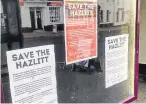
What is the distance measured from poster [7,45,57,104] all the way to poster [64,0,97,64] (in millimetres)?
271

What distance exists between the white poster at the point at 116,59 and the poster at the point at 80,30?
0.31 meters

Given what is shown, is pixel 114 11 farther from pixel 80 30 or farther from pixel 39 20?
pixel 39 20

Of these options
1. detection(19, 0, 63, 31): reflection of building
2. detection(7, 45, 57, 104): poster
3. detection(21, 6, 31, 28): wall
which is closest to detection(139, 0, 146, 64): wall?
detection(19, 0, 63, 31): reflection of building

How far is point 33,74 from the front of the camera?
2693 mm

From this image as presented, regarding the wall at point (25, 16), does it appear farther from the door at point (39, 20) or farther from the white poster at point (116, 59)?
the white poster at point (116, 59)

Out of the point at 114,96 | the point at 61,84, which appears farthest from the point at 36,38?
the point at 114,96

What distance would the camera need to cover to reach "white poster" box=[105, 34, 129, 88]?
3611 millimetres

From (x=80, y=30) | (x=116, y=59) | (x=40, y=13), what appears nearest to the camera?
(x=40, y=13)

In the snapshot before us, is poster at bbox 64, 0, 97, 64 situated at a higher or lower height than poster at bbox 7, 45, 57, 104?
higher

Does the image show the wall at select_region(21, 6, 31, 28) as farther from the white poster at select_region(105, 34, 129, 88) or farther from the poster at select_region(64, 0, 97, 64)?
the white poster at select_region(105, 34, 129, 88)

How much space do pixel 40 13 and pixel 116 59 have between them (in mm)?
1368

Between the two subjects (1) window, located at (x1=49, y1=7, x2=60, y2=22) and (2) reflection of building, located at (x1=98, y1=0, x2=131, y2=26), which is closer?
(1) window, located at (x1=49, y1=7, x2=60, y2=22)

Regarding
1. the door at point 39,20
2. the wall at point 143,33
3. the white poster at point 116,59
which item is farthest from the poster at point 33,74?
the wall at point 143,33

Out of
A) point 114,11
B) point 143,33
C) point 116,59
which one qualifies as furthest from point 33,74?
point 143,33
